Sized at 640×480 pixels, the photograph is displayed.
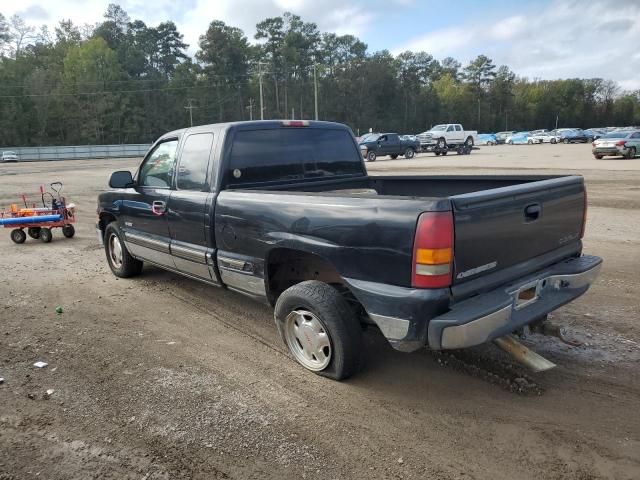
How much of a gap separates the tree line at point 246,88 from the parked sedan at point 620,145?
51784 millimetres

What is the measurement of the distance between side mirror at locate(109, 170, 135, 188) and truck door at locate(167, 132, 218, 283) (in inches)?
38.6

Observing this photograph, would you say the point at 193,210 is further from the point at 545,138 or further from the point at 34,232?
the point at 545,138

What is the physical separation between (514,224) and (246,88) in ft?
334

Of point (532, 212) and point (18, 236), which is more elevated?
point (532, 212)

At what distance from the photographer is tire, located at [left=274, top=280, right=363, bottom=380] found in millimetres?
3557

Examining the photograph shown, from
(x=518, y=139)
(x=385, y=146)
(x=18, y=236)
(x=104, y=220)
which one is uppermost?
(x=518, y=139)

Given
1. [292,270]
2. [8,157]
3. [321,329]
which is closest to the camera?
[321,329]

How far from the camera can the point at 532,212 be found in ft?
11.4

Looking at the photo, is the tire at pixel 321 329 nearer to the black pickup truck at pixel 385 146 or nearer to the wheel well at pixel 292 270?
the wheel well at pixel 292 270

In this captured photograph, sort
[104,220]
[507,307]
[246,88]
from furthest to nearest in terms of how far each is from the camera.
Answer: [246,88] → [104,220] → [507,307]

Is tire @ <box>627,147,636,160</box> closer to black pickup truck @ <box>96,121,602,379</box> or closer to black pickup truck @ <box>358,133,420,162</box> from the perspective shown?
black pickup truck @ <box>358,133,420,162</box>

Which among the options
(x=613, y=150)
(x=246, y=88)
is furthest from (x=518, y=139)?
(x=246, y=88)

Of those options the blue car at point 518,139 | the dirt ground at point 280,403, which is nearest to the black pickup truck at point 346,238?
the dirt ground at point 280,403

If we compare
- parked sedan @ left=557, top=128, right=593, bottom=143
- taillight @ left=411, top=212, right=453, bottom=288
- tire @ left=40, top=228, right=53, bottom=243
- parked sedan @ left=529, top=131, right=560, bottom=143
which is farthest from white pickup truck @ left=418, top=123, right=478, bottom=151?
taillight @ left=411, top=212, right=453, bottom=288
